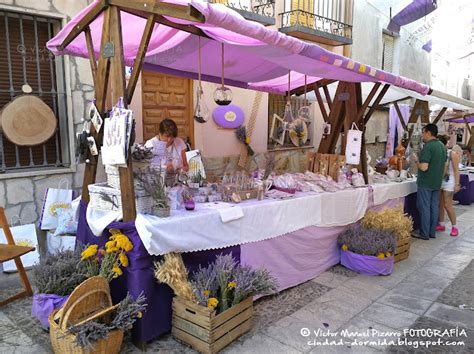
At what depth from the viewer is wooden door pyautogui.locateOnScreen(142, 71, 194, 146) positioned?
606 cm

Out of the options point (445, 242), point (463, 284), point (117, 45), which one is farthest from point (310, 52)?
point (445, 242)

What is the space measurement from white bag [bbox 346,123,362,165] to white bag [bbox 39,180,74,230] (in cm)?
369

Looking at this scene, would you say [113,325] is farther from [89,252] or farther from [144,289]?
[89,252]

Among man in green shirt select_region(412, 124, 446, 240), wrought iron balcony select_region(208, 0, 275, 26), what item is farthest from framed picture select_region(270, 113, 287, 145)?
man in green shirt select_region(412, 124, 446, 240)

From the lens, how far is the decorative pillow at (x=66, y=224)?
4.31m

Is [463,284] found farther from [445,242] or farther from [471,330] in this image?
[445,242]

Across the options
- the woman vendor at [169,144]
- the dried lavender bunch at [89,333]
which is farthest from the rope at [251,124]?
the dried lavender bunch at [89,333]

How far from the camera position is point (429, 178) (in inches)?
230

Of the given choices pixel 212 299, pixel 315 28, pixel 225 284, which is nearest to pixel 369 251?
pixel 225 284

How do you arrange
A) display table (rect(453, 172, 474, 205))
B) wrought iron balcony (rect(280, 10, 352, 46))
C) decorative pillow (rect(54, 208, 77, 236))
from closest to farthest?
decorative pillow (rect(54, 208, 77, 236)), wrought iron balcony (rect(280, 10, 352, 46)), display table (rect(453, 172, 474, 205))

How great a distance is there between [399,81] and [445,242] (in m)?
2.67

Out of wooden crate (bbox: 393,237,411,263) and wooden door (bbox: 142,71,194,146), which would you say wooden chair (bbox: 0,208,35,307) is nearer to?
wooden door (bbox: 142,71,194,146)

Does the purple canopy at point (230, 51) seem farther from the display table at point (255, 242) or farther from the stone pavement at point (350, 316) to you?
the stone pavement at point (350, 316)

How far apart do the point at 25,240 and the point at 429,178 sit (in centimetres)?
555
